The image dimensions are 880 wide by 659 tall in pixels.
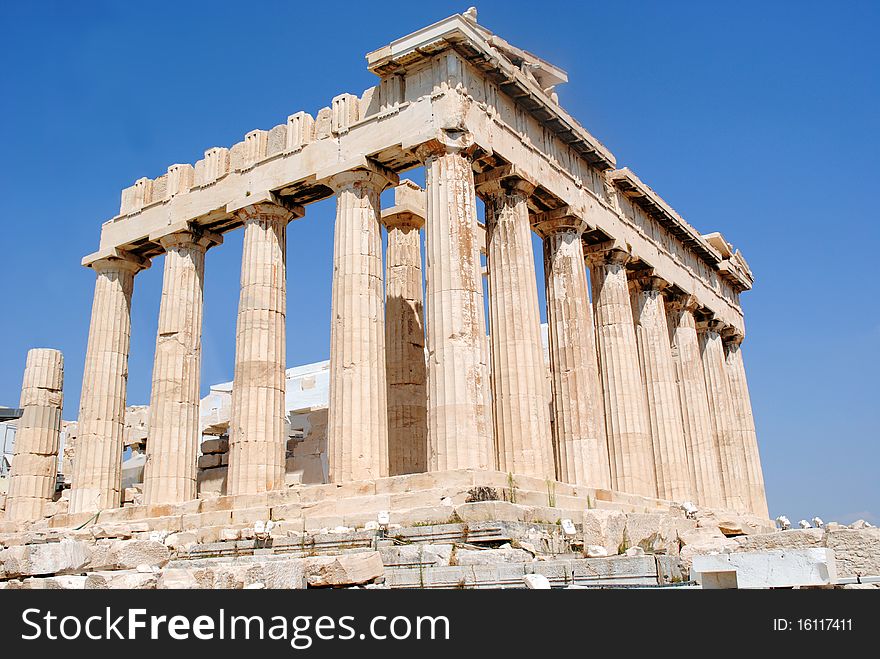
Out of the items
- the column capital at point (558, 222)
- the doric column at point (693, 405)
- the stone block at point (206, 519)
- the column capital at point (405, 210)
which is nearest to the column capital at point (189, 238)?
the column capital at point (405, 210)

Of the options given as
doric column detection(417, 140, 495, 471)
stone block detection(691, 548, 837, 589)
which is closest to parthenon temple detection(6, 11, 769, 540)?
doric column detection(417, 140, 495, 471)

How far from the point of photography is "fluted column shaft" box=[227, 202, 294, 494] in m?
23.0

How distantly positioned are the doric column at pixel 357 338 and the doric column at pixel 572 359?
5.38m

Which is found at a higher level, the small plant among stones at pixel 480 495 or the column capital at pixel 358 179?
the column capital at pixel 358 179

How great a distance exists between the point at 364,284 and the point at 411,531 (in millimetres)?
7123

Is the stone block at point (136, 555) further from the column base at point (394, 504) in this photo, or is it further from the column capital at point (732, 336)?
the column capital at point (732, 336)

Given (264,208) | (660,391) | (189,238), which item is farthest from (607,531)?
(189,238)

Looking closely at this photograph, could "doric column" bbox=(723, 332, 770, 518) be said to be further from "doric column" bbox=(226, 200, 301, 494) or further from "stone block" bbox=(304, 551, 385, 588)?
"stone block" bbox=(304, 551, 385, 588)

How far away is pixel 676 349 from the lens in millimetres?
32969

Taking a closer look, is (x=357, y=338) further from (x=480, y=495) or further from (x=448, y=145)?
(x=480, y=495)

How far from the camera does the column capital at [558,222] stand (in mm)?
25734
